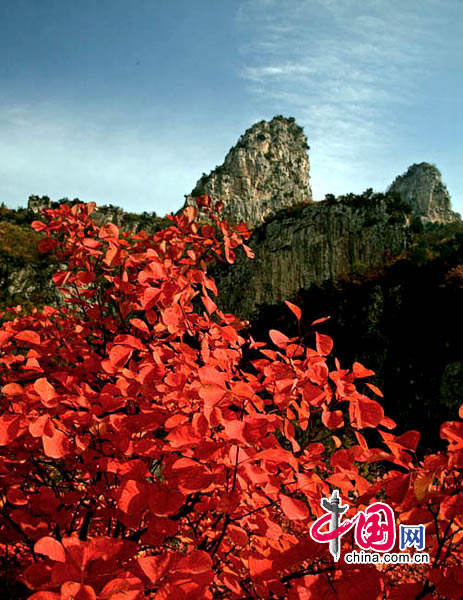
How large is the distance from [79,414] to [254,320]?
46.4 ft

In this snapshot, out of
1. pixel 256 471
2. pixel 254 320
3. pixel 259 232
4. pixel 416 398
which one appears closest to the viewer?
pixel 256 471

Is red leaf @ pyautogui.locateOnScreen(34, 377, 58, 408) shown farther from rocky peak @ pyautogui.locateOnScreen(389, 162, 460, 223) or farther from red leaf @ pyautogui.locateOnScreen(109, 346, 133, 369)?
rocky peak @ pyautogui.locateOnScreen(389, 162, 460, 223)

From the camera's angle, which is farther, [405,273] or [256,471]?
[405,273]

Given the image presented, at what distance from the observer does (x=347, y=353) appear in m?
10.8

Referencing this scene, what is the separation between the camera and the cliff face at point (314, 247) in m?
13.8

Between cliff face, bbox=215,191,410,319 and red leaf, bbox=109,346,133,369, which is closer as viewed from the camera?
red leaf, bbox=109,346,133,369

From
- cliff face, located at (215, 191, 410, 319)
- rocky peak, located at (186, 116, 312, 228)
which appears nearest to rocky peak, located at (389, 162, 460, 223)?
rocky peak, located at (186, 116, 312, 228)

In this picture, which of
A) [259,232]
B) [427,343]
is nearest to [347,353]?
[427,343]

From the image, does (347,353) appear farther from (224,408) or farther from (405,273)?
(224,408)

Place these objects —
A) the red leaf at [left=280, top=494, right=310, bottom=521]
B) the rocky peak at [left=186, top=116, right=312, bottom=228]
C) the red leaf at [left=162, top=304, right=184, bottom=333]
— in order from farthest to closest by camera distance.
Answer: the rocky peak at [left=186, top=116, right=312, bottom=228] → the red leaf at [left=162, top=304, right=184, bottom=333] → the red leaf at [left=280, top=494, right=310, bottom=521]

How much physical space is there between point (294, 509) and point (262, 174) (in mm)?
38221

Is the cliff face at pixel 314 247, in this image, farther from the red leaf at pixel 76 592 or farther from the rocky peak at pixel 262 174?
the rocky peak at pixel 262 174

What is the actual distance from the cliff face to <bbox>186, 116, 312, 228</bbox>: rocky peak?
1826 cm

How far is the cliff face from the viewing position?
1384cm
